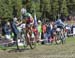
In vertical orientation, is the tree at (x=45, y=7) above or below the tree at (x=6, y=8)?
below

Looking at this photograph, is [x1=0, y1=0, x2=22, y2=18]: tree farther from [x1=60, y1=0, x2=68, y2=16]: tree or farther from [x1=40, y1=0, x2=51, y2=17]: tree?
[x1=60, y1=0, x2=68, y2=16]: tree

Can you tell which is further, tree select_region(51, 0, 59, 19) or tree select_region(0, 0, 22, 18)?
tree select_region(51, 0, 59, 19)

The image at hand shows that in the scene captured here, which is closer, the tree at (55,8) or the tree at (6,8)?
the tree at (6,8)

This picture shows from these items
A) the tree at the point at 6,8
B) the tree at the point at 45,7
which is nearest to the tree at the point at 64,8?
the tree at the point at 45,7

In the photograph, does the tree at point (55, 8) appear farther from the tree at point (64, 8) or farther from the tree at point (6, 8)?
the tree at point (6, 8)

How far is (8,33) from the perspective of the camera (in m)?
22.2

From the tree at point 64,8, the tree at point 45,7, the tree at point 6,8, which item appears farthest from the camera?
the tree at point 64,8

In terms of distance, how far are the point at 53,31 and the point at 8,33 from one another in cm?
309

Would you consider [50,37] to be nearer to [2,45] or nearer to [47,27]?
[47,27]

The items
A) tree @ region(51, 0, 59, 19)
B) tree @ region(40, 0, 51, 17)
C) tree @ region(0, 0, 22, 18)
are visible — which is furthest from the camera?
tree @ region(51, 0, 59, 19)

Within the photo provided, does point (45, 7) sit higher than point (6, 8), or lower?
lower

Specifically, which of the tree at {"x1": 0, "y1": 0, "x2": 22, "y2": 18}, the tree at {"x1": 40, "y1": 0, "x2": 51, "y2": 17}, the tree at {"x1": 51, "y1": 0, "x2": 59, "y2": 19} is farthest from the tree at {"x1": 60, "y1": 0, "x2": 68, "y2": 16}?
the tree at {"x1": 0, "y1": 0, "x2": 22, "y2": 18}

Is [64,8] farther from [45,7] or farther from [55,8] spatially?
[45,7]

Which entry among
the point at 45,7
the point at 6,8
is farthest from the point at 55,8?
the point at 6,8
